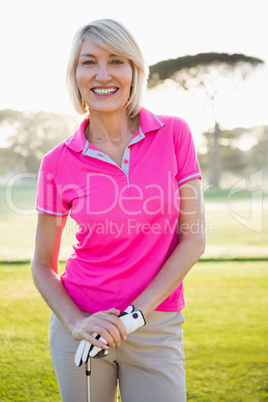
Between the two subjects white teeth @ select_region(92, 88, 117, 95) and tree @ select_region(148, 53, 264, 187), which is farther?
tree @ select_region(148, 53, 264, 187)

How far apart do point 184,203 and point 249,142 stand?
45.5 feet

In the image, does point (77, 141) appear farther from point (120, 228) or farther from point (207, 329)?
point (207, 329)

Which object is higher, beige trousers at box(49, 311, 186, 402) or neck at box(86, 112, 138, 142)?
neck at box(86, 112, 138, 142)

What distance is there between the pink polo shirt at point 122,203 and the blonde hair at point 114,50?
8 cm

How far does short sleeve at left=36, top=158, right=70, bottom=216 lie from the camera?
144 cm

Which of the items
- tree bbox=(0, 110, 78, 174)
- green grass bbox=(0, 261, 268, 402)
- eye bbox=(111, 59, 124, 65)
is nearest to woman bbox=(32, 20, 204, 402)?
eye bbox=(111, 59, 124, 65)

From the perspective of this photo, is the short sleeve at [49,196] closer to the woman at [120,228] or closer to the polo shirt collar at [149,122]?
the woman at [120,228]

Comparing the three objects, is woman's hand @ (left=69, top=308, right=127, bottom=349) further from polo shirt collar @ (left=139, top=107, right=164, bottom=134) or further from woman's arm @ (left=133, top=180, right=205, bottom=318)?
polo shirt collar @ (left=139, top=107, right=164, bottom=134)

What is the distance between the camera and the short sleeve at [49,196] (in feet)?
4.74

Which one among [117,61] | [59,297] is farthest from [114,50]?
[59,297]

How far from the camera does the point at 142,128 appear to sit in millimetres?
1422

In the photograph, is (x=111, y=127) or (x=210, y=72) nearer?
(x=111, y=127)

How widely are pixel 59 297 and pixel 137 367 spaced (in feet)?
0.97
